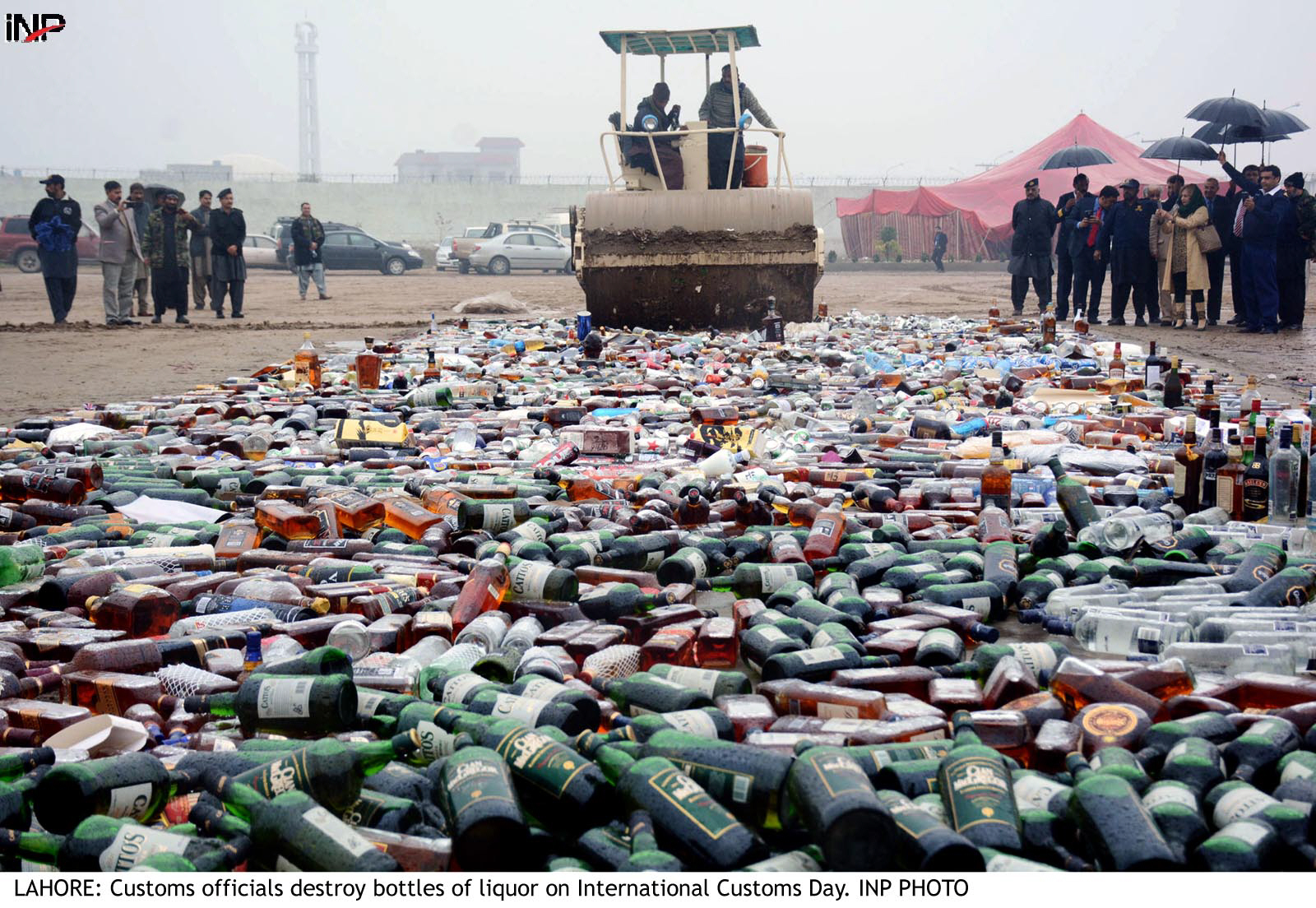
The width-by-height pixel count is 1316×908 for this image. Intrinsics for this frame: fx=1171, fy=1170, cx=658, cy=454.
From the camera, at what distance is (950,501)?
5.12 metres

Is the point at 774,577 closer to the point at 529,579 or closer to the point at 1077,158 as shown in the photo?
the point at 529,579

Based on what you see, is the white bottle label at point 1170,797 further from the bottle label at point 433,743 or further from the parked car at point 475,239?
the parked car at point 475,239

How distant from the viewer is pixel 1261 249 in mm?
13312

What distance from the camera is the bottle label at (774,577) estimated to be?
3.95 m

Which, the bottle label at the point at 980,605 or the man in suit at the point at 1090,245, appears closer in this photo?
the bottle label at the point at 980,605

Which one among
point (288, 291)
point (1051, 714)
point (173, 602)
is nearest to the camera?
point (1051, 714)

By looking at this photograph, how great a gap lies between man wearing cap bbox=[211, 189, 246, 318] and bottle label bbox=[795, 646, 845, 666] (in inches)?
613

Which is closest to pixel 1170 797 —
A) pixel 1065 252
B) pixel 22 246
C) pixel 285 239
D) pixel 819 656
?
pixel 819 656

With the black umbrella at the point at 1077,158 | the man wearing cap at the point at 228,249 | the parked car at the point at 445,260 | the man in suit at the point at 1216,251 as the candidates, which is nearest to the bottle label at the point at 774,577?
the man in suit at the point at 1216,251

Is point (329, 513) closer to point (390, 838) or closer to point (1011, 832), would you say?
point (390, 838)

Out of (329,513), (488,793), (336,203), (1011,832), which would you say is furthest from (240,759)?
(336,203)

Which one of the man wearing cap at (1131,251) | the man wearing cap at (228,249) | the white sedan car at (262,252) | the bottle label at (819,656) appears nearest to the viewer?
the bottle label at (819,656)

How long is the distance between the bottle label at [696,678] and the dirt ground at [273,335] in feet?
21.6

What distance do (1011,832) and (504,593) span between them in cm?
212
